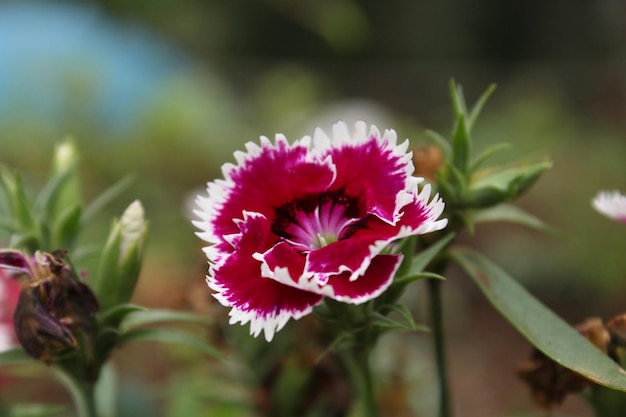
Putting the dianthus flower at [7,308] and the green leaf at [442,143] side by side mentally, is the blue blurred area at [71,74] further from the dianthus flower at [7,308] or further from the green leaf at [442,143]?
the green leaf at [442,143]

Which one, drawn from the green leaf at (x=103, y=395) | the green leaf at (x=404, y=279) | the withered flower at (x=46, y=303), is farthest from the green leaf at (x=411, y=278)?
the green leaf at (x=103, y=395)

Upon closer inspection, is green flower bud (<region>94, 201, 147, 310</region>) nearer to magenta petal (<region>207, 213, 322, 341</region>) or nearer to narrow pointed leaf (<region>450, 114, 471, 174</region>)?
magenta petal (<region>207, 213, 322, 341</region>)

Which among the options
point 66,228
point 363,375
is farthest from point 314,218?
point 66,228

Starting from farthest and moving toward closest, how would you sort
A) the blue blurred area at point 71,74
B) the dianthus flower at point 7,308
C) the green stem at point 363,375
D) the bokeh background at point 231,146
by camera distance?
the blue blurred area at point 71,74 → the bokeh background at point 231,146 → the dianthus flower at point 7,308 → the green stem at point 363,375

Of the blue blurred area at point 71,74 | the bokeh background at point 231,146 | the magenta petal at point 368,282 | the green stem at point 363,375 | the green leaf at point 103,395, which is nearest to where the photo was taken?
the magenta petal at point 368,282

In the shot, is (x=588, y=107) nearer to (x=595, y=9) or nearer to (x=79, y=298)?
(x=595, y=9)

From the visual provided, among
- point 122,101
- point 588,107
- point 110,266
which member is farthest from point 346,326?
point 588,107

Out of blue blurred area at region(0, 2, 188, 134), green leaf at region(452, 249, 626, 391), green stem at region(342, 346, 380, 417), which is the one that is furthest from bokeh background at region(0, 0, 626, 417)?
green stem at region(342, 346, 380, 417)
